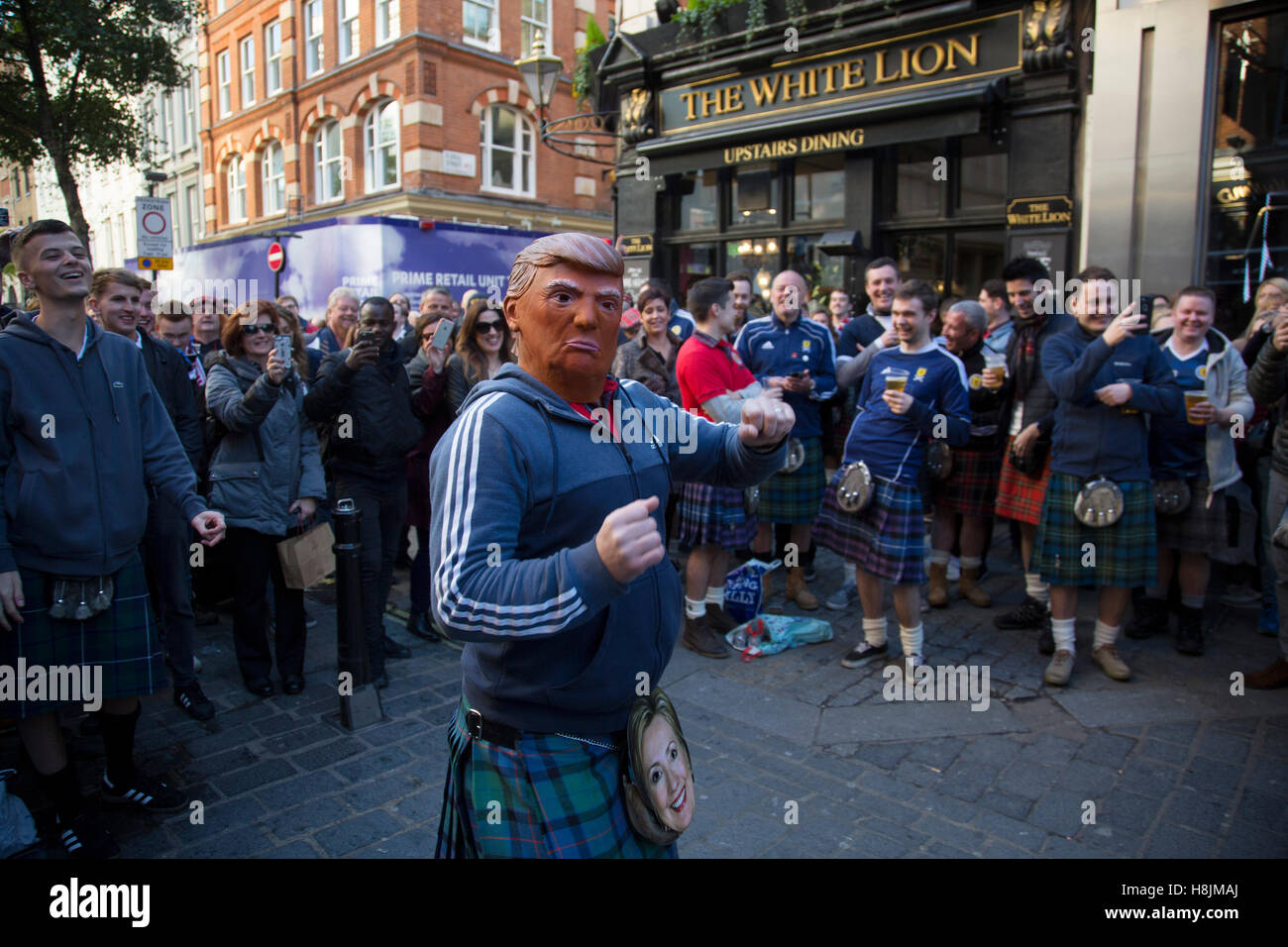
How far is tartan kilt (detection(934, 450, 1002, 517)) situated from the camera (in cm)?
597

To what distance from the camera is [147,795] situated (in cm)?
347

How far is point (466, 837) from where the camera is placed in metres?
1.95

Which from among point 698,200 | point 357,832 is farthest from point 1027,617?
point 698,200

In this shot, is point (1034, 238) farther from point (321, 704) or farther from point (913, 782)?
point (321, 704)

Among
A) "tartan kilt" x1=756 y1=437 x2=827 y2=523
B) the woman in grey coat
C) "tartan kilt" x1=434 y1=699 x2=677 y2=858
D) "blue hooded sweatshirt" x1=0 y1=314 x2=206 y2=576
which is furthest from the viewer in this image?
"tartan kilt" x1=756 y1=437 x2=827 y2=523

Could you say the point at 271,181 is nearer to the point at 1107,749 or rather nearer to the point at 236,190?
the point at 236,190

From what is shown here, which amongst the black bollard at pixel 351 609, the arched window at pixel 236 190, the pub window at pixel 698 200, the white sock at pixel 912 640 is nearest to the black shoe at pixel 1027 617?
the white sock at pixel 912 640

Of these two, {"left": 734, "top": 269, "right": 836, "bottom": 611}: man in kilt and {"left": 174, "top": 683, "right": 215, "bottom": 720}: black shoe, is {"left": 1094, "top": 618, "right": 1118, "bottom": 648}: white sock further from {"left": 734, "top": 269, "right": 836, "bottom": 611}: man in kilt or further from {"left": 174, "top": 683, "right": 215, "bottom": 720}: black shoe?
{"left": 174, "top": 683, "right": 215, "bottom": 720}: black shoe

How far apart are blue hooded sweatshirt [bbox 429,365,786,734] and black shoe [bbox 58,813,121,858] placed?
213 centimetres

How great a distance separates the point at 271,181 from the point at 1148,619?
2761 cm

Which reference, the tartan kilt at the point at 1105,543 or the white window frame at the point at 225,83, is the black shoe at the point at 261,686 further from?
the white window frame at the point at 225,83

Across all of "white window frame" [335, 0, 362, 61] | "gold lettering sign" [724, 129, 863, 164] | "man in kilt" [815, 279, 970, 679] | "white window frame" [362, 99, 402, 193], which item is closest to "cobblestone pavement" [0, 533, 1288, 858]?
"man in kilt" [815, 279, 970, 679]

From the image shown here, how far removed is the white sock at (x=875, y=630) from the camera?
5.04 metres
